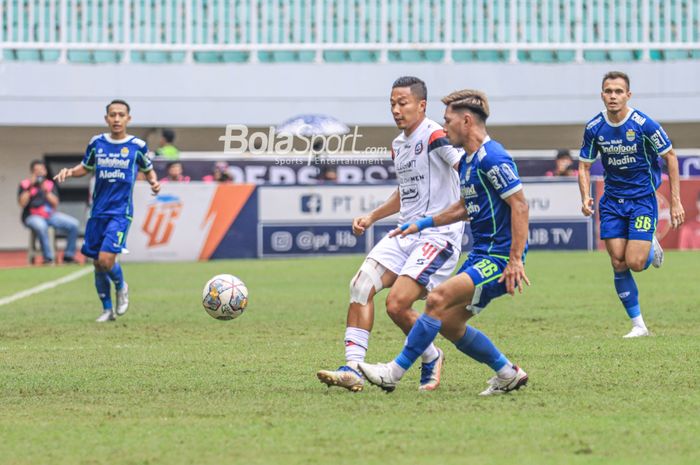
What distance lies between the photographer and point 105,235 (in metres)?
14.1

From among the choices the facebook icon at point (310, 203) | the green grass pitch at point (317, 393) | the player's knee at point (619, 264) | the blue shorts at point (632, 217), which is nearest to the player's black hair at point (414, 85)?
the green grass pitch at point (317, 393)

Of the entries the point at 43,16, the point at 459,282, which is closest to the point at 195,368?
the point at 459,282

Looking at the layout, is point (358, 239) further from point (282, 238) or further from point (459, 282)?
point (459, 282)

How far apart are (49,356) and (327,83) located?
77.9 ft

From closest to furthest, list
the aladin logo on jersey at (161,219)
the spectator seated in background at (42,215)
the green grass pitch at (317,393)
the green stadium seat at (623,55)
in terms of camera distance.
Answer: the green grass pitch at (317,393) < the aladin logo on jersey at (161,219) < the spectator seated in background at (42,215) < the green stadium seat at (623,55)

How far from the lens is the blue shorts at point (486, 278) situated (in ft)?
25.5

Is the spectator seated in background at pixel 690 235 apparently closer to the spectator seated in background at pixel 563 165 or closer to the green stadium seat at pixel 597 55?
the spectator seated in background at pixel 563 165

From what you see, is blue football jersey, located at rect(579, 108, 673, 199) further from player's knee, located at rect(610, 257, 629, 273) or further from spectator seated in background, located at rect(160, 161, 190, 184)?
spectator seated in background, located at rect(160, 161, 190, 184)

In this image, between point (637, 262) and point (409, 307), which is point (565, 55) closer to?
point (637, 262)

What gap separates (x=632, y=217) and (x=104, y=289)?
5858mm

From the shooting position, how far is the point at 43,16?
35.2 metres

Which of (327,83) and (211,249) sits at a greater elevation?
(327,83)

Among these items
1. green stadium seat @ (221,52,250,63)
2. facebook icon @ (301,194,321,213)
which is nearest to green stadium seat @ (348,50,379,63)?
green stadium seat @ (221,52,250,63)

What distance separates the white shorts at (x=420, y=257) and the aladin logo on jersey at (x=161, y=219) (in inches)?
620
